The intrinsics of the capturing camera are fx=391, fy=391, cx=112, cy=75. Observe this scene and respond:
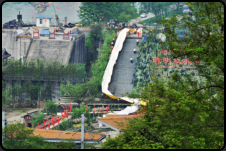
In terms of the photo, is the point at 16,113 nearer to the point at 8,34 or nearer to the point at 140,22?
the point at 8,34

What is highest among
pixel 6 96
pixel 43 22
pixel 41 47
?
pixel 43 22

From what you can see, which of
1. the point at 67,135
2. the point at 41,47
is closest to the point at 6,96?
the point at 41,47

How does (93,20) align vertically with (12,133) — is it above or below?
above

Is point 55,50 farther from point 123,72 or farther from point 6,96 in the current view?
point 6,96

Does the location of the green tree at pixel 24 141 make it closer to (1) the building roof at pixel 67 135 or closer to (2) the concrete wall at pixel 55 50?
(1) the building roof at pixel 67 135

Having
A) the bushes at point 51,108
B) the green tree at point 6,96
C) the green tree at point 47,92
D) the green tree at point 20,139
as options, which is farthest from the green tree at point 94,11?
the green tree at point 20,139

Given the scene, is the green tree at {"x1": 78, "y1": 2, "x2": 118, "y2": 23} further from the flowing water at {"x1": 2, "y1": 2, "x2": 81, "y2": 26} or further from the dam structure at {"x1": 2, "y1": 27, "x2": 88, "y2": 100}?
the flowing water at {"x1": 2, "y1": 2, "x2": 81, "y2": 26}

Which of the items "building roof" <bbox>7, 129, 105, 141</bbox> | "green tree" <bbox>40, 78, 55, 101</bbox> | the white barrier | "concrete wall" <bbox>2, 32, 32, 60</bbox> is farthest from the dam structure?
"building roof" <bbox>7, 129, 105, 141</bbox>

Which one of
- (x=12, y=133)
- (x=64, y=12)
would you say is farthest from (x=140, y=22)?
(x=12, y=133)
